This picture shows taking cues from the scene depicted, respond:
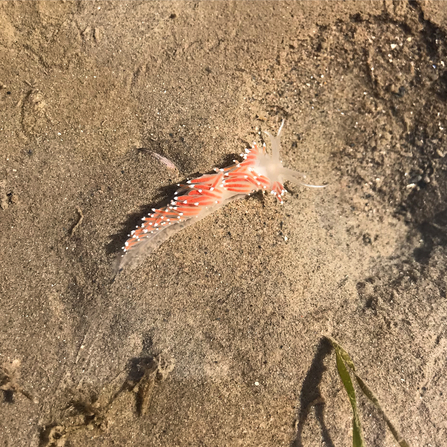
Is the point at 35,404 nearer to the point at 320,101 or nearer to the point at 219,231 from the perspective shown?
the point at 219,231

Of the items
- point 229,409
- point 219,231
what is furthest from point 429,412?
point 219,231

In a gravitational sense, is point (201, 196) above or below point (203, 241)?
above

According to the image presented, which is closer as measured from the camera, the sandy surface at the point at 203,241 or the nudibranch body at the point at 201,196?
the sandy surface at the point at 203,241

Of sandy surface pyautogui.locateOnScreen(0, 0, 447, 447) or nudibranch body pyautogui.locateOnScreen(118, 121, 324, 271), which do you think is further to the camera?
nudibranch body pyautogui.locateOnScreen(118, 121, 324, 271)
